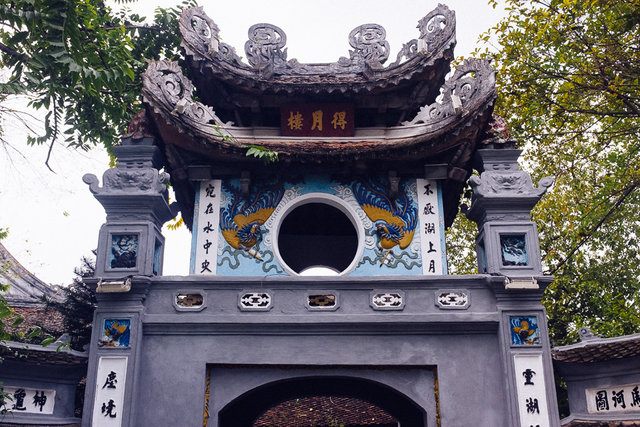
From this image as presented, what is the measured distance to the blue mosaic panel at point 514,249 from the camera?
8031 mm

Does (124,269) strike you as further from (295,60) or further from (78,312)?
(78,312)

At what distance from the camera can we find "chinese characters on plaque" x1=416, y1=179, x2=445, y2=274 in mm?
8500

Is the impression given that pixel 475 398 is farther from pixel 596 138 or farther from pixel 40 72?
pixel 596 138

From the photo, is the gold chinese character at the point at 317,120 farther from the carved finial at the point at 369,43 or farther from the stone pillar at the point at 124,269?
the stone pillar at the point at 124,269

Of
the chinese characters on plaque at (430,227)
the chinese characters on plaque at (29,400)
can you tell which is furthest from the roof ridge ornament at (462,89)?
the chinese characters on plaque at (29,400)

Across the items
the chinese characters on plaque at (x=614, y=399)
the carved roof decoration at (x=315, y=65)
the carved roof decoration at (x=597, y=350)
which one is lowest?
the chinese characters on plaque at (x=614, y=399)

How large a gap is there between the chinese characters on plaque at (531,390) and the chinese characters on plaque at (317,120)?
3716 millimetres

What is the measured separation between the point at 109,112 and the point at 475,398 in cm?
546

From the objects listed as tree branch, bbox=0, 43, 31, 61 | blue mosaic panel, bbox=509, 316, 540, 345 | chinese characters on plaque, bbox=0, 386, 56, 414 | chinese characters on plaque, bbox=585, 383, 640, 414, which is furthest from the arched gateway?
tree branch, bbox=0, 43, 31, 61

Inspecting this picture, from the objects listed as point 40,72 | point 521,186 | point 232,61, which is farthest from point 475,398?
point 40,72

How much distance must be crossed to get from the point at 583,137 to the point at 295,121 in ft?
25.2

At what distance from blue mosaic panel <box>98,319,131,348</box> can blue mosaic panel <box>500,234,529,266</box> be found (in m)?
4.30

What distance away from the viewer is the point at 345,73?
931 cm

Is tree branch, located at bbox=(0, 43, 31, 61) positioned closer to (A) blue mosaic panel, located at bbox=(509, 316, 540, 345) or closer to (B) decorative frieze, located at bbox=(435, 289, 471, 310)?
(B) decorative frieze, located at bbox=(435, 289, 471, 310)
